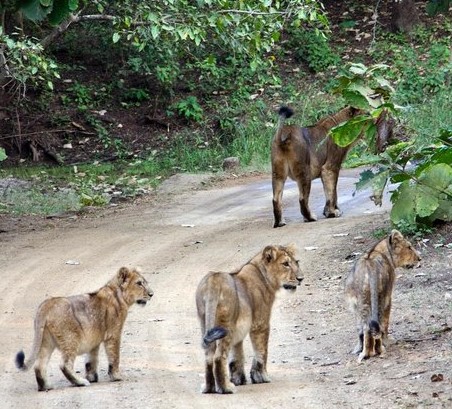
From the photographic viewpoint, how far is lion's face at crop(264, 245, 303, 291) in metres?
9.26

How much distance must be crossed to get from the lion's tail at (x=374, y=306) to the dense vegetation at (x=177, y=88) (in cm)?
855

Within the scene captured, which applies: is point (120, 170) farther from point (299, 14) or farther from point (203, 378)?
point (203, 378)

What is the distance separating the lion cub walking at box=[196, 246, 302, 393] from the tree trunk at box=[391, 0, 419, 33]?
2077 centimetres

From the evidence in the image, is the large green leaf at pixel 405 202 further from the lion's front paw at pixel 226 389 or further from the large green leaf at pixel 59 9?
the large green leaf at pixel 59 9

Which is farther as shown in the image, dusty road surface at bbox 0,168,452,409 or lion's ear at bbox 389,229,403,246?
lion's ear at bbox 389,229,403,246

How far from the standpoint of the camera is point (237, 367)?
8.94m

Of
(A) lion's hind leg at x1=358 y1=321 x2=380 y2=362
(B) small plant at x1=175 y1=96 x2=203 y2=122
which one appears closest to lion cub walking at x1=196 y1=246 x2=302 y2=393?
(A) lion's hind leg at x1=358 y1=321 x2=380 y2=362

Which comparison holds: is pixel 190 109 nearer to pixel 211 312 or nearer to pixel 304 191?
pixel 304 191

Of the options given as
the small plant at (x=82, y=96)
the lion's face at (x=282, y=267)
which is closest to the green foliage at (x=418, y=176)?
the lion's face at (x=282, y=267)

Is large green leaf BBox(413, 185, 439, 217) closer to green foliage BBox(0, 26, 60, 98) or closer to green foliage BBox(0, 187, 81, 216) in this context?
green foliage BBox(0, 26, 60, 98)

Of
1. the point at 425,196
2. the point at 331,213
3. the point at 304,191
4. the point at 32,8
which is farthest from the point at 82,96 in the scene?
the point at 32,8

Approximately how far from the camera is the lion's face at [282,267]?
30.4ft

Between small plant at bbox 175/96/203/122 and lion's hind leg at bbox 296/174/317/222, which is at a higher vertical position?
small plant at bbox 175/96/203/122

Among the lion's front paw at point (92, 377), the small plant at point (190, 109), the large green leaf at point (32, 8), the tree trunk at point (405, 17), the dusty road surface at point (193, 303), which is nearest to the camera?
the large green leaf at point (32, 8)
